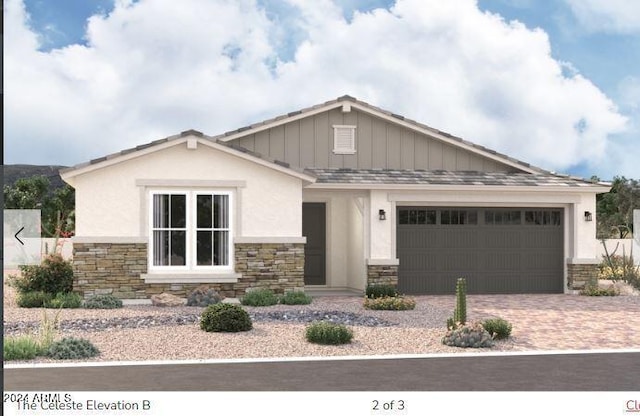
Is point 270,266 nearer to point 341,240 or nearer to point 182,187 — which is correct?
point 182,187

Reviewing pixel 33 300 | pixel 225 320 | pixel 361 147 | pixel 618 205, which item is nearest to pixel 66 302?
pixel 33 300

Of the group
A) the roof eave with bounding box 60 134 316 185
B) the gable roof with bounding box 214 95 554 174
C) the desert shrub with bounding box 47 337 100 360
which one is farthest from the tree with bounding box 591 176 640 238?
the desert shrub with bounding box 47 337 100 360

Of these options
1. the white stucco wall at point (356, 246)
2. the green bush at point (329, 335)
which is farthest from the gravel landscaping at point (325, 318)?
the white stucco wall at point (356, 246)

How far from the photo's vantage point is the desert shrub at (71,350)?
11656 mm

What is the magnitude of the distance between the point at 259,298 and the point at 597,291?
9.42 m

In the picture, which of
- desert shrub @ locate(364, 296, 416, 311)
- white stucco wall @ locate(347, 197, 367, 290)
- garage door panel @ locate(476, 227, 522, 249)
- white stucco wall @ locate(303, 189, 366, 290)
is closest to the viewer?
desert shrub @ locate(364, 296, 416, 311)

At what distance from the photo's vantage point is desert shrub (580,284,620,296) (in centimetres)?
2267

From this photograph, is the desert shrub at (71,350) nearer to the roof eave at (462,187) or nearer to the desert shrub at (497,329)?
the desert shrub at (497,329)

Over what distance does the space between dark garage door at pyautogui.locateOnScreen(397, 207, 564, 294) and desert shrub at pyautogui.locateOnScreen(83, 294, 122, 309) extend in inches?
300

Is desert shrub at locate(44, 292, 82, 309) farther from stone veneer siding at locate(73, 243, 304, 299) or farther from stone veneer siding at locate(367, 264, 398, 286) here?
stone veneer siding at locate(367, 264, 398, 286)

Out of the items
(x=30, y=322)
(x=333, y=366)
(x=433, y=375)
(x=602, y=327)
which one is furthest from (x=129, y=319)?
(x=602, y=327)

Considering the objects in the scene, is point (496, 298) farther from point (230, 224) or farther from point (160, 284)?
point (160, 284)

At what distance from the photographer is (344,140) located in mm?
24234

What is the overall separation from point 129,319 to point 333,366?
234 inches
